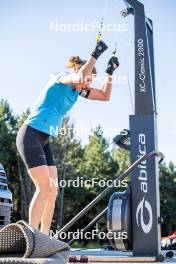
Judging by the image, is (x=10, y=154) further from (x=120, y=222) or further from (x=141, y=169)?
(x=120, y=222)

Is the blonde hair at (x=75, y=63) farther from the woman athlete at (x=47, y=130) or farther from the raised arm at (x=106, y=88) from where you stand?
the raised arm at (x=106, y=88)

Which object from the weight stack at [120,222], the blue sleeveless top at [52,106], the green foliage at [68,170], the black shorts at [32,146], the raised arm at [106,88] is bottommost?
the weight stack at [120,222]

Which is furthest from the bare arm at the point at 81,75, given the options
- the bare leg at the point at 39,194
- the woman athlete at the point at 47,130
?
the bare leg at the point at 39,194

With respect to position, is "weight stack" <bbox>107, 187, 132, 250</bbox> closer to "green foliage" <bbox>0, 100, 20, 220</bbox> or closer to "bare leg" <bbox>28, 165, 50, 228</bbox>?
"bare leg" <bbox>28, 165, 50, 228</bbox>

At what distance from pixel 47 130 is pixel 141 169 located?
1.03 meters

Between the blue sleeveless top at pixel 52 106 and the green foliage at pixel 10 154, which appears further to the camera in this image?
the green foliage at pixel 10 154

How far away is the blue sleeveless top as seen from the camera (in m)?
4.08

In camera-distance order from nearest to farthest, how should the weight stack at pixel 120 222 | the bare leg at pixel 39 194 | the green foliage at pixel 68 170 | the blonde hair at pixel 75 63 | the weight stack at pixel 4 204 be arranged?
the bare leg at pixel 39 194, the blonde hair at pixel 75 63, the weight stack at pixel 120 222, the weight stack at pixel 4 204, the green foliage at pixel 68 170

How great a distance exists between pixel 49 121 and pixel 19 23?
13.7 meters

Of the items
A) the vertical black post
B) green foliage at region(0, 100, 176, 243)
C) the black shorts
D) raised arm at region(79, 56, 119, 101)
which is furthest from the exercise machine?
green foliage at region(0, 100, 176, 243)

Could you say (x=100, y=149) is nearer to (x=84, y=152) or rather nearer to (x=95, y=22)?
(x=84, y=152)

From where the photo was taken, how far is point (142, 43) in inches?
194

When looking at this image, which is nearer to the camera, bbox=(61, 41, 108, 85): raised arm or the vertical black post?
bbox=(61, 41, 108, 85): raised arm

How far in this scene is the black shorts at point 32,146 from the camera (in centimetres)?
396
